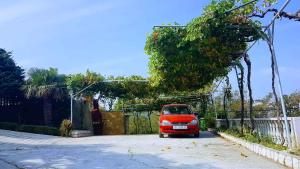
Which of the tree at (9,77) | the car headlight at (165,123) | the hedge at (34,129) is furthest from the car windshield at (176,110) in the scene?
the tree at (9,77)

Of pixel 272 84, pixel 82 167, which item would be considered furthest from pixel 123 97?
pixel 82 167

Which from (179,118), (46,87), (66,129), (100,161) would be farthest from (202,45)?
(46,87)

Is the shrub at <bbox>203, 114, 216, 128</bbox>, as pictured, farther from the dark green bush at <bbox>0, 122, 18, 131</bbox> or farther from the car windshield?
the dark green bush at <bbox>0, 122, 18, 131</bbox>

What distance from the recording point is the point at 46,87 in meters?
24.3

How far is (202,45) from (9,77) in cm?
1649

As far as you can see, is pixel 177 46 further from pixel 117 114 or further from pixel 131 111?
pixel 131 111

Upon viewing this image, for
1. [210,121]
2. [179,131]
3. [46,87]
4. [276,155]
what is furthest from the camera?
[210,121]

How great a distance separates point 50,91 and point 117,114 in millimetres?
4917

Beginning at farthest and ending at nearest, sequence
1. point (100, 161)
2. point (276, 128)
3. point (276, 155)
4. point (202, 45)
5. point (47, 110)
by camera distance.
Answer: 1. point (47, 110)
2. point (202, 45)
3. point (276, 128)
4. point (100, 161)
5. point (276, 155)

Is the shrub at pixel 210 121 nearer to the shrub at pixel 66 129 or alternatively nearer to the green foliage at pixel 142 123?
the green foliage at pixel 142 123

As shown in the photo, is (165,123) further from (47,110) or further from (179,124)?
(47,110)

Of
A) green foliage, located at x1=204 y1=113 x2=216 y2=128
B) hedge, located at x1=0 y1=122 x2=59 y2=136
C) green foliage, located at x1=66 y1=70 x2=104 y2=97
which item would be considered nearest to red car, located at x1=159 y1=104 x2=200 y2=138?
→ green foliage, located at x1=204 y1=113 x2=216 y2=128

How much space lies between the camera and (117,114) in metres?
26.6

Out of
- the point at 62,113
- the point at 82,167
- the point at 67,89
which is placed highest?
the point at 67,89
